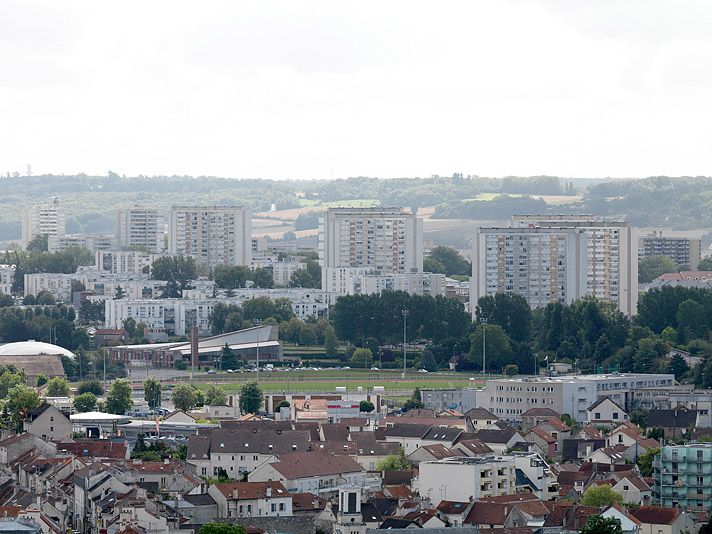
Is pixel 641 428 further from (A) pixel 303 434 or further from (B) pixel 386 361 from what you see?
(B) pixel 386 361

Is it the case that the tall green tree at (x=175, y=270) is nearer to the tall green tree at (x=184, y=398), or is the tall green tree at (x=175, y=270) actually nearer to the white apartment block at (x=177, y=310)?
the white apartment block at (x=177, y=310)

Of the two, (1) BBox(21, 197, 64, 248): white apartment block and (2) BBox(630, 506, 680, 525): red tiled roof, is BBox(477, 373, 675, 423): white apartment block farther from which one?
(1) BBox(21, 197, 64, 248): white apartment block

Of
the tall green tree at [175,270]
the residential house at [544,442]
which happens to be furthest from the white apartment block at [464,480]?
the tall green tree at [175,270]

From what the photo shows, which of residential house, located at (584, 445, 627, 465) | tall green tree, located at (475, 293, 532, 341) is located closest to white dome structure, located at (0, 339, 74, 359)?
tall green tree, located at (475, 293, 532, 341)

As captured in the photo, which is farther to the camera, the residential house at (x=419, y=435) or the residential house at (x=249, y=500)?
the residential house at (x=419, y=435)

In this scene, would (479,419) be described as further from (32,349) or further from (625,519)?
(32,349)

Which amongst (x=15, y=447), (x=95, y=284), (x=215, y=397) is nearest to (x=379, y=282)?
(x=95, y=284)

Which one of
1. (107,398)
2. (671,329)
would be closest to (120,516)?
(107,398)
